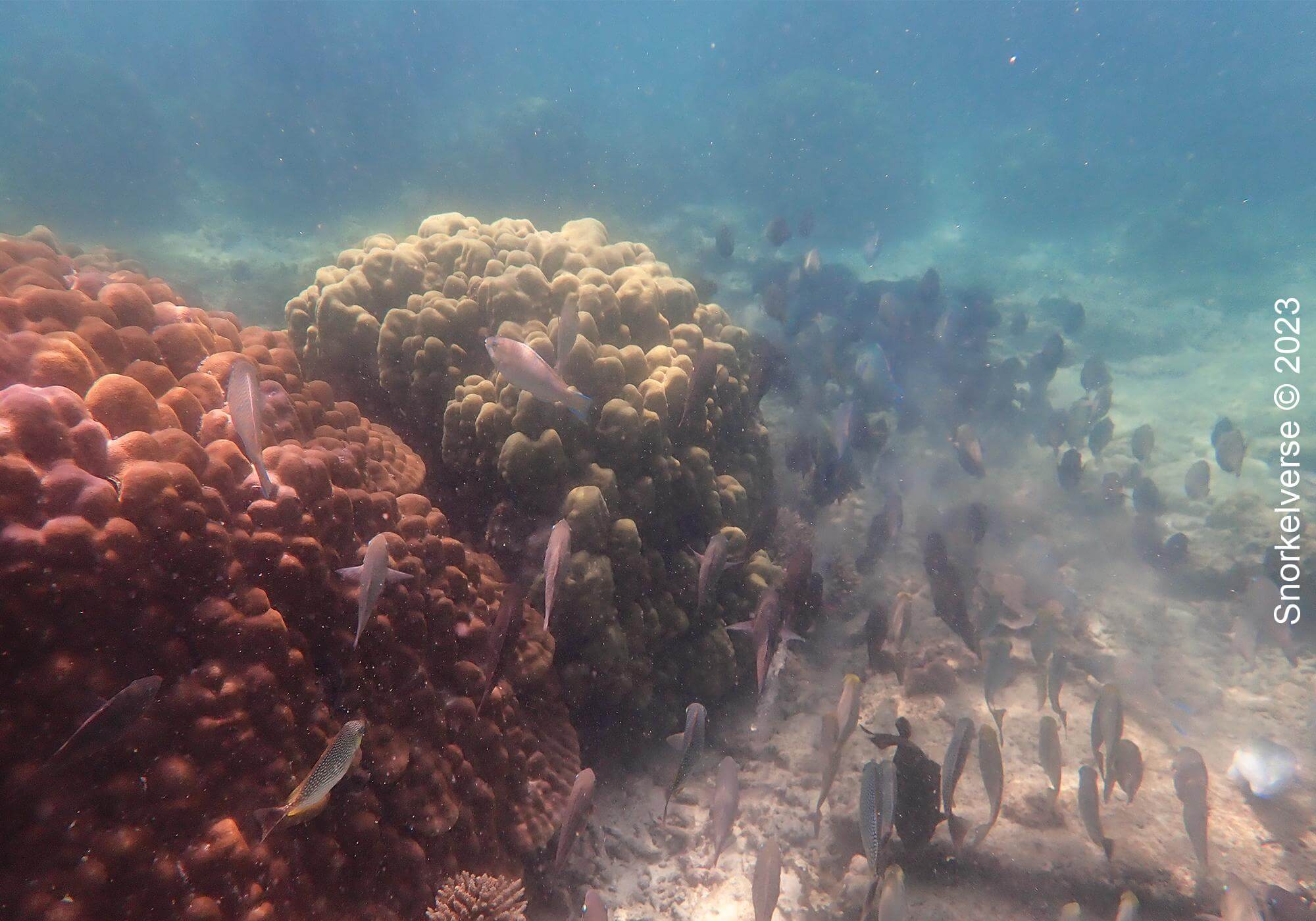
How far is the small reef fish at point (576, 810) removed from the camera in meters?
3.08

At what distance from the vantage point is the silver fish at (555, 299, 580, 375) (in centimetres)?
371

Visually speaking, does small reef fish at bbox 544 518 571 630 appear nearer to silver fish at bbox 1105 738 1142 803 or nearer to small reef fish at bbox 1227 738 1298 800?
silver fish at bbox 1105 738 1142 803

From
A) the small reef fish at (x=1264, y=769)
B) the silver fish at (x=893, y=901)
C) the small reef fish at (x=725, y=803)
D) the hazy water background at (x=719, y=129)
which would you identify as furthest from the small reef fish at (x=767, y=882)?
the hazy water background at (x=719, y=129)

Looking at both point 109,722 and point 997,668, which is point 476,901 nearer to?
point 109,722

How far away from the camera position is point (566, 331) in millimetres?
3777

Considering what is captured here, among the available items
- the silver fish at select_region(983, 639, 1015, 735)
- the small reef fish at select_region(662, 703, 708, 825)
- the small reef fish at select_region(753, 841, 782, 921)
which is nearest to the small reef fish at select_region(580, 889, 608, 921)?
the small reef fish at select_region(662, 703, 708, 825)

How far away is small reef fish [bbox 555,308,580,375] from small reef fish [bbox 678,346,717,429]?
1.06 meters

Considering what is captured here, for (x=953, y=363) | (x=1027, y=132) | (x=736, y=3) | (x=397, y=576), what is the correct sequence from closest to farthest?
(x=397, y=576) → (x=953, y=363) → (x=1027, y=132) → (x=736, y=3)

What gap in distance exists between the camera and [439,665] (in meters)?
3.22

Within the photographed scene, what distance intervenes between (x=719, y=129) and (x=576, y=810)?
29.1m

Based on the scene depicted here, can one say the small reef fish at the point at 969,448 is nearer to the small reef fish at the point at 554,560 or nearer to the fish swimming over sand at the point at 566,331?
the fish swimming over sand at the point at 566,331

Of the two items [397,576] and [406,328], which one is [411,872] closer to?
[397,576]

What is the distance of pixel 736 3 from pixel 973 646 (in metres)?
58.2

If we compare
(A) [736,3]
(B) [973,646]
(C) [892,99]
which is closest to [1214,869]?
(B) [973,646]
